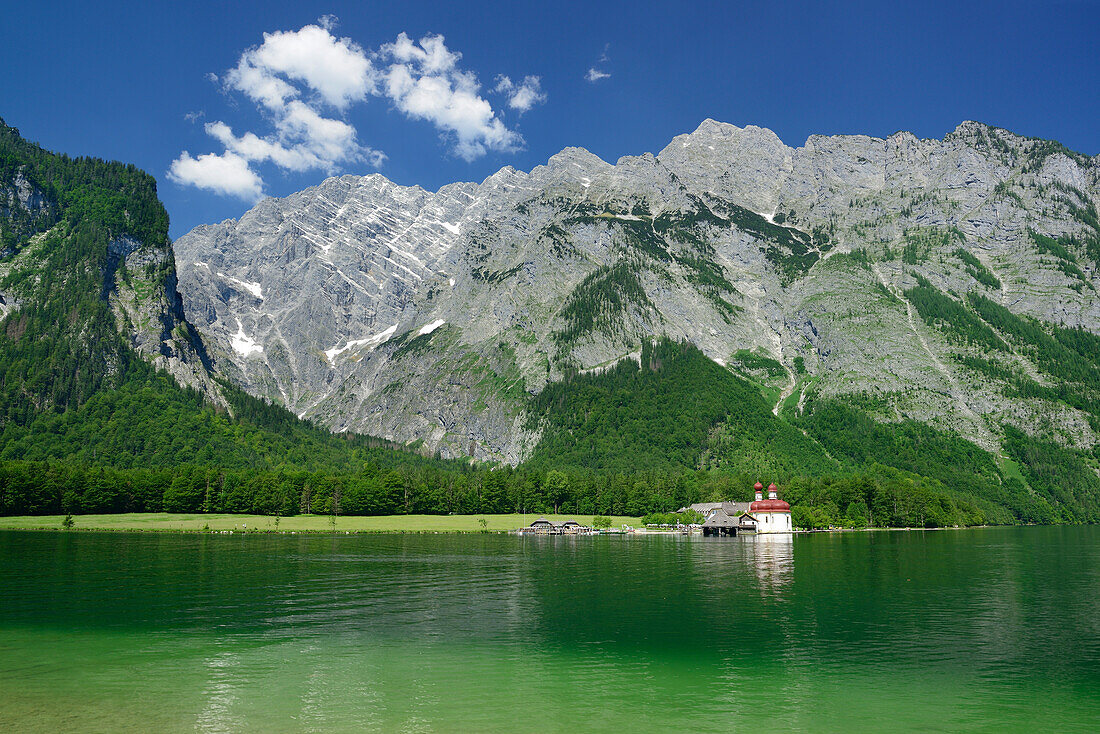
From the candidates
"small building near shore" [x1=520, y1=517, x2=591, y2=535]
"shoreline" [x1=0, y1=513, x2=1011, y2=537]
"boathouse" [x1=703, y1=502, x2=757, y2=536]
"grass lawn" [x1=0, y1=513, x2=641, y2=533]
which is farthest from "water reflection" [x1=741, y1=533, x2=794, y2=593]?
"grass lawn" [x1=0, y1=513, x2=641, y2=533]

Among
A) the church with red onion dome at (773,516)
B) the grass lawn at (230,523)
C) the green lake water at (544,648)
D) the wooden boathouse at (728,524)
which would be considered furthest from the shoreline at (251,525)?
the green lake water at (544,648)

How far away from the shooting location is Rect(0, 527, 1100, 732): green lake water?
32188 millimetres

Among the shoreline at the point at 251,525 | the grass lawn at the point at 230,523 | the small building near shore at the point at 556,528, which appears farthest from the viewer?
the small building near shore at the point at 556,528

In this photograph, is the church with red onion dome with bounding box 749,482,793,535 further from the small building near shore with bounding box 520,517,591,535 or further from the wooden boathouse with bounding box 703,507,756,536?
the small building near shore with bounding box 520,517,591,535

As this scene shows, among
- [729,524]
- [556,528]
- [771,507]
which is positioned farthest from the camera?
[556,528]

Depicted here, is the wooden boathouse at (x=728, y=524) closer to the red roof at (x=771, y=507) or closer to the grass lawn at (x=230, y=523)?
the red roof at (x=771, y=507)

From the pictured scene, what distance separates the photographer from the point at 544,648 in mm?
45938

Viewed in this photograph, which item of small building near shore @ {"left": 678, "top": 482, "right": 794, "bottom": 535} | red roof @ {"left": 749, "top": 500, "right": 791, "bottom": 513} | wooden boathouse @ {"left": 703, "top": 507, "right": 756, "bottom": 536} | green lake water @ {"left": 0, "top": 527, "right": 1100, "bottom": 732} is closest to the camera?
green lake water @ {"left": 0, "top": 527, "right": 1100, "bottom": 732}

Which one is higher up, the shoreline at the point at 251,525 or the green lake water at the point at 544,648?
the green lake water at the point at 544,648

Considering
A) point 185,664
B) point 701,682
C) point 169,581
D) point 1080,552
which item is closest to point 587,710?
point 701,682

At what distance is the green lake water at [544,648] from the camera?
32.2 meters

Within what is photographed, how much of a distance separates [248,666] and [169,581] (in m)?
44.3

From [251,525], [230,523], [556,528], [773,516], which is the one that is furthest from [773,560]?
[230,523]

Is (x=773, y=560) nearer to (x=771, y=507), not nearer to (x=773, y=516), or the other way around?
(x=773, y=516)
